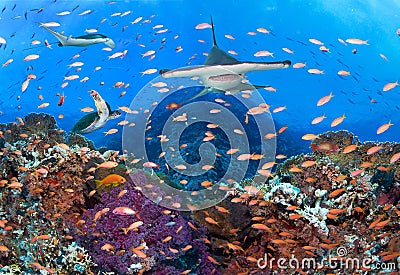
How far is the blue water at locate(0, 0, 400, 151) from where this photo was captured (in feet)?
120

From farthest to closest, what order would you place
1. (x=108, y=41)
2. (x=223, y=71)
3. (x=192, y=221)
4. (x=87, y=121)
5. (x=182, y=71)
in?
(x=108, y=41) → (x=87, y=121) → (x=192, y=221) → (x=223, y=71) → (x=182, y=71)

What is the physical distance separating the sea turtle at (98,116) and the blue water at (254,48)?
27968 mm

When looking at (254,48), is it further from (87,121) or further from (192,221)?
(192,221)

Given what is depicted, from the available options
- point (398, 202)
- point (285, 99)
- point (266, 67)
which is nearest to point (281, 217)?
point (398, 202)

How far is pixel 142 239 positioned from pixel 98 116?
Answer: 2604 millimetres

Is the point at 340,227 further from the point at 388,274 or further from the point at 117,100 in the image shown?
the point at 117,100

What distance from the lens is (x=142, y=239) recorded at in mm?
3908

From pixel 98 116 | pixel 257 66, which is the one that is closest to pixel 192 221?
pixel 98 116

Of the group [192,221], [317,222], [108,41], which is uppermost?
[108,41]

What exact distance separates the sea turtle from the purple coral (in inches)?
59.3

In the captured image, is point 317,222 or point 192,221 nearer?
point 317,222

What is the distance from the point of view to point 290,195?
4.30 meters

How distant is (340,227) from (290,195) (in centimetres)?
82

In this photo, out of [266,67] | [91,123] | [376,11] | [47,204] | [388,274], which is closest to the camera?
[388,274]
